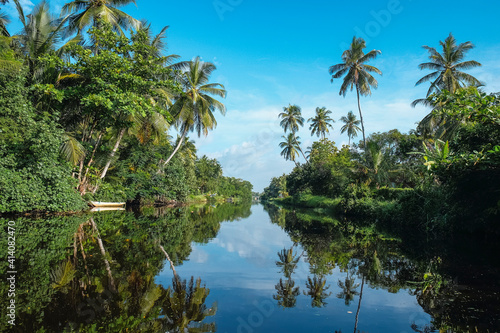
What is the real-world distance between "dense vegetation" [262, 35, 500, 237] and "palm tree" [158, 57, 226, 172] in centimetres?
1232

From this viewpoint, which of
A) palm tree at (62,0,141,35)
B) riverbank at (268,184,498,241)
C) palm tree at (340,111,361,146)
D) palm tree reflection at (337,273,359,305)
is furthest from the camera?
palm tree at (340,111,361,146)

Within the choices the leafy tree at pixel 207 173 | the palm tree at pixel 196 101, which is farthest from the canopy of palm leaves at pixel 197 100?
the leafy tree at pixel 207 173

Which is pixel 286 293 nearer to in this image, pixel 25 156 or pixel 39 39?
pixel 25 156

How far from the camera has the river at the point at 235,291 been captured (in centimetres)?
290

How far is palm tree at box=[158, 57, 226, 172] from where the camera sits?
71.1 ft

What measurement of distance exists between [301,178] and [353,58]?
17124 mm

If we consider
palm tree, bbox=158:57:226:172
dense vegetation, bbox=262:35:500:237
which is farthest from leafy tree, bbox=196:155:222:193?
palm tree, bbox=158:57:226:172

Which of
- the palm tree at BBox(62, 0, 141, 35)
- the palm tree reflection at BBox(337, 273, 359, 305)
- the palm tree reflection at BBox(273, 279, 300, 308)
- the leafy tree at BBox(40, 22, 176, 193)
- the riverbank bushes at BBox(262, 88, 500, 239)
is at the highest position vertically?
the palm tree at BBox(62, 0, 141, 35)

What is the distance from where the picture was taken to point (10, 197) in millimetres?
10820

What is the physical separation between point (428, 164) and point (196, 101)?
18097 mm

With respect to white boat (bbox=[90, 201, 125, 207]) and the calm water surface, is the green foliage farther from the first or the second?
the calm water surface

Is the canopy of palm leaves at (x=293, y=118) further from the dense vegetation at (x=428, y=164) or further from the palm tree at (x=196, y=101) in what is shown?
the palm tree at (x=196, y=101)

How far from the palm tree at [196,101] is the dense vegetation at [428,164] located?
12317 millimetres

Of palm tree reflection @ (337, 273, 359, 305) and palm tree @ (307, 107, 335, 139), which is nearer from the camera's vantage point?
palm tree reflection @ (337, 273, 359, 305)
